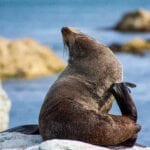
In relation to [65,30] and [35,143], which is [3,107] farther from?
[35,143]

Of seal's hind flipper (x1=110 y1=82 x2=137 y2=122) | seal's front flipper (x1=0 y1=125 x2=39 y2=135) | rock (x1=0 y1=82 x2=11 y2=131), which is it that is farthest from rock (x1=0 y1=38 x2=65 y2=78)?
seal's hind flipper (x1=110 y1=82 x2=137 y2=122)

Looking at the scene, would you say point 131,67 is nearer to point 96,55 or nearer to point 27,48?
point 27,48

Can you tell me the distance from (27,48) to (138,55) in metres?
9.25

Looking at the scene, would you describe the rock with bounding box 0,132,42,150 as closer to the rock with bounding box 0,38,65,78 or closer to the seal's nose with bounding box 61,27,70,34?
the seal's nose with bounding box 61,27,70,34

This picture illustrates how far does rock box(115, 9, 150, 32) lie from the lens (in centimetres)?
5125

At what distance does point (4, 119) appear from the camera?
1420 cm

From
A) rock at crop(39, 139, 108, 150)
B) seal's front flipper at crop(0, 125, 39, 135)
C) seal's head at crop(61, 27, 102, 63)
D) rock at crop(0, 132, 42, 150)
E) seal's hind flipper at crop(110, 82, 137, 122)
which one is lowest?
seal's front flipper at crop(0, 125, 39, 135)

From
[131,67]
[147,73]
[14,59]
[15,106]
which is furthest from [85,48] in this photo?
[131,67]

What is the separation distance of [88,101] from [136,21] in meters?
44.1

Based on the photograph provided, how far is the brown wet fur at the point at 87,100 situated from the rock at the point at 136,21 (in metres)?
41.7

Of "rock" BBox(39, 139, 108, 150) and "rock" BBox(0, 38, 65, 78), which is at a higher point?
"rock" BBox(39, 139, 108, 150)

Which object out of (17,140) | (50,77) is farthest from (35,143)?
(50,77)

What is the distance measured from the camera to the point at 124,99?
30.1 ft

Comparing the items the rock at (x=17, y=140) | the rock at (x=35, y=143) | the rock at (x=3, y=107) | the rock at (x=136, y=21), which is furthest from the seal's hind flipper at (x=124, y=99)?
the rock at (x=136, y=21)
